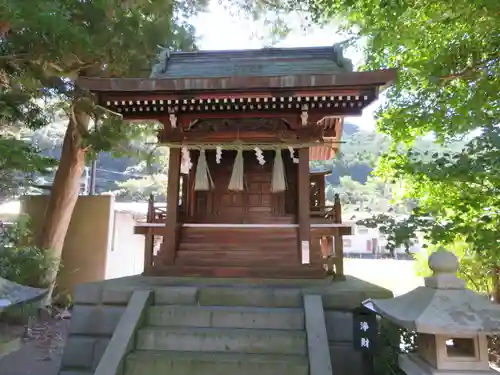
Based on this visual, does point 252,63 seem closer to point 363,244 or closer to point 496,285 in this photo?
point 496,285

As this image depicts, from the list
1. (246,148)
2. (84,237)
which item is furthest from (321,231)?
(84,237)

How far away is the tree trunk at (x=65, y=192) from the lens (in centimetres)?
1038

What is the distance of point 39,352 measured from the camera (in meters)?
7.84

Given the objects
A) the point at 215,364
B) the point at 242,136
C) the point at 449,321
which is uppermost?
the point at 242,136

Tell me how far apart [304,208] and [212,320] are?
8.88 ft

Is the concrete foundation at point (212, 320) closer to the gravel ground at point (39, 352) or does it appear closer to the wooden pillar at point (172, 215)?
the gravel ground at point (39, 352)

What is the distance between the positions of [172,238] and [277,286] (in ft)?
7.52

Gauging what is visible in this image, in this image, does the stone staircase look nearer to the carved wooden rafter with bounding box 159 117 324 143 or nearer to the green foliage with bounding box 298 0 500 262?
the green foliage with bounding box 298 0 500 262

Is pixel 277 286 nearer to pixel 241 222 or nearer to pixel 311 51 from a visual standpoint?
pixel 241 222

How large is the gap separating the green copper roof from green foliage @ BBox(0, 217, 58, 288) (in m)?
5.10

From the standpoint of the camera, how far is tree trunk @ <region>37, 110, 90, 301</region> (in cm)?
1038

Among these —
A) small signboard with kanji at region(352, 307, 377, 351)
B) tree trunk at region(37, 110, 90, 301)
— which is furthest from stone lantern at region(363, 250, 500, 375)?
tree trunk at region(37, 110, 90, 301)

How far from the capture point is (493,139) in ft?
16.5

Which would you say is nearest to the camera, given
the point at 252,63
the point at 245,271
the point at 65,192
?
the point at 245,271
